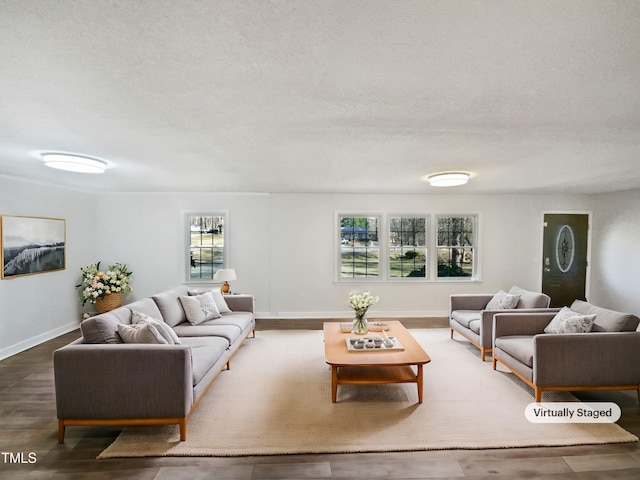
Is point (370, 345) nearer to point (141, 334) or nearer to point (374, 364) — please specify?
point (374, 364)

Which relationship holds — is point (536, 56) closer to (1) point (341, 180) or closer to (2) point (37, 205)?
(1) point (341, 180)

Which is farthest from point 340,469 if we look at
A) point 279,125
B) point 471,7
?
point 471,7

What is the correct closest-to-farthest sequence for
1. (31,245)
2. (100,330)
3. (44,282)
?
1. (100,330)
2. (31,245)
3. (44,282)

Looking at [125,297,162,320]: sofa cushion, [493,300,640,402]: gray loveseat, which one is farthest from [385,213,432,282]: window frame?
[125,297,162,320]: sofa cushion

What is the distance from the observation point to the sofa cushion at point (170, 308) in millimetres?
3746

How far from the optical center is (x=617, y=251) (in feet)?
18.8

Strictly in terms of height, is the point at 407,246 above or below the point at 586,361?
above

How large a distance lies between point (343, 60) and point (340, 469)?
2.49 m

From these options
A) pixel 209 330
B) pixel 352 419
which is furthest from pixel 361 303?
pixel 209 330

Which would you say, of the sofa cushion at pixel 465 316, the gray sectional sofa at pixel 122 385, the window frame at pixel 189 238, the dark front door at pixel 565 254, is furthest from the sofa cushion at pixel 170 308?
the dark front door at pixel 565 254

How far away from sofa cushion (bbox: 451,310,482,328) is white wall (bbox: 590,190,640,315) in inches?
123

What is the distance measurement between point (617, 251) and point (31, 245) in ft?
31.6

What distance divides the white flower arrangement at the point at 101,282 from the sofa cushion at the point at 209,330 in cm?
230

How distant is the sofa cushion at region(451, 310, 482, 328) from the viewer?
4344 mm
